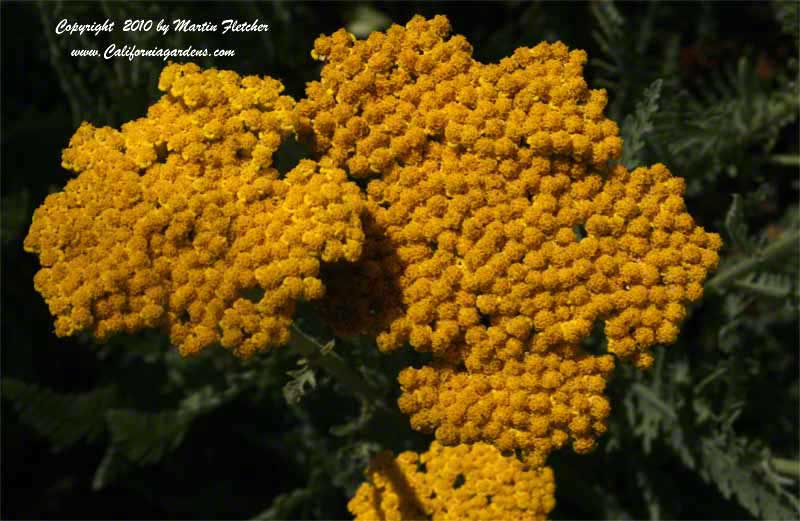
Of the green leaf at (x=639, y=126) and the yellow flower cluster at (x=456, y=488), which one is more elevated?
the green leaf at (x=639, y=126)

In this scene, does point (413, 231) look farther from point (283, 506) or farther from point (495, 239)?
point (283, 506)

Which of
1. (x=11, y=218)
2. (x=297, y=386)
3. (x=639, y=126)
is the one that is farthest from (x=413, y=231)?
(x=11, y=218)

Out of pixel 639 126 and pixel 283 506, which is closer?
pixel 639 126

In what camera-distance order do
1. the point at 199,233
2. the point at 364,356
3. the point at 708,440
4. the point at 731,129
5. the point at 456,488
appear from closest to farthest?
the point at 199,233, the point at 456,488, the point at 364,356, the point at 708,440, the point at 731,129

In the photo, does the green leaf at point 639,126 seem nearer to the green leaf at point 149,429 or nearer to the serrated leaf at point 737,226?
the serrated leaf at point 737,226

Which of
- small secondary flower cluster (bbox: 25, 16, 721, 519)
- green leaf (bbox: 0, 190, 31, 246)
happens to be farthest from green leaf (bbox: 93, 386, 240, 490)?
small secondary flower cluster (bbox: 25, 16, 721, 519)

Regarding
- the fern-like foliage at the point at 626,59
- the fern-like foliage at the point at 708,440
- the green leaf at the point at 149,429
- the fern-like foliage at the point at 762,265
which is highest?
the fern-like foliage at the point at 626,59

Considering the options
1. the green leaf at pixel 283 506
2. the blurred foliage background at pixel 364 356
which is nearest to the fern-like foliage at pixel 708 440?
the blurred foliage background at pixel 364 356
